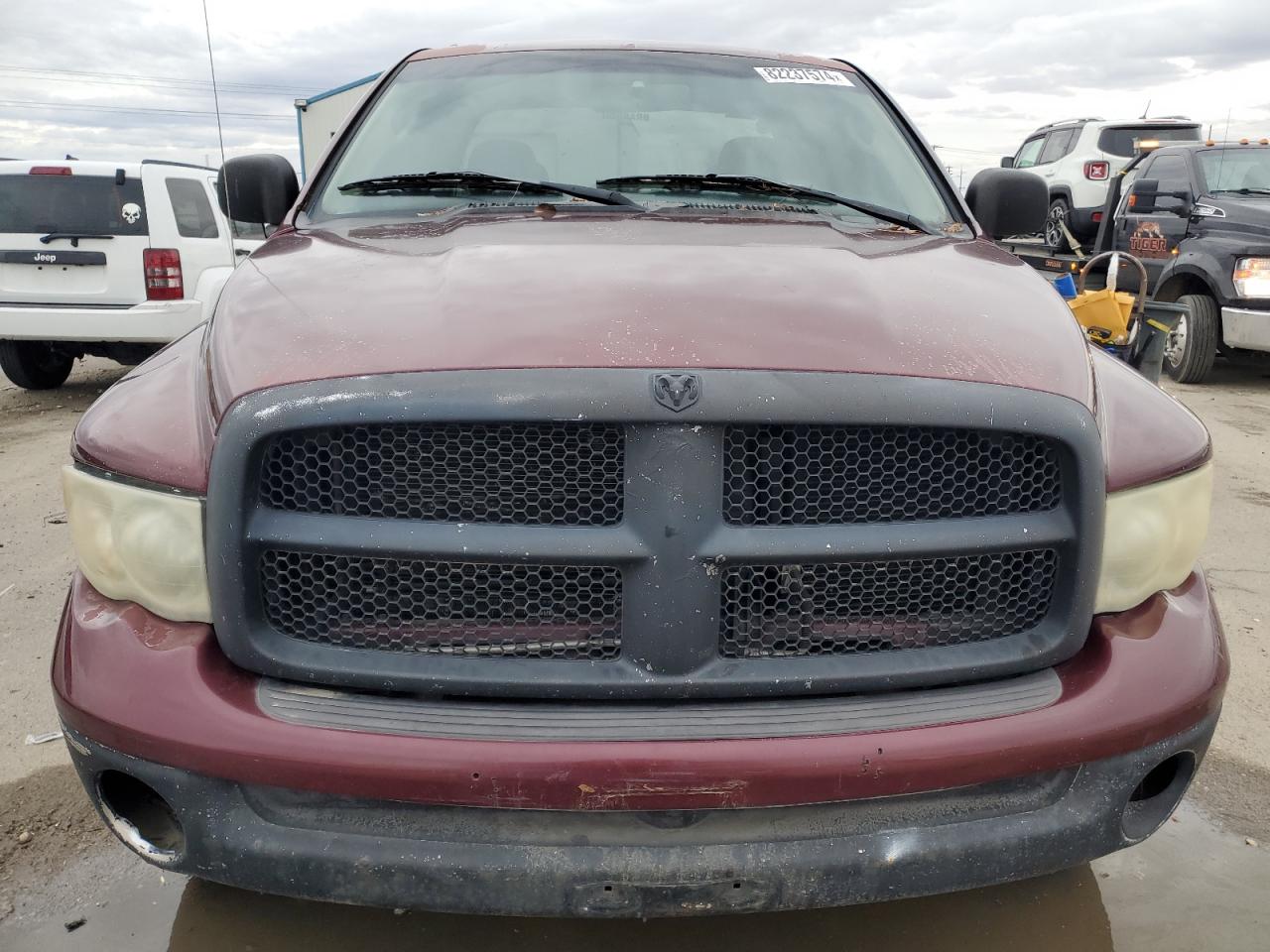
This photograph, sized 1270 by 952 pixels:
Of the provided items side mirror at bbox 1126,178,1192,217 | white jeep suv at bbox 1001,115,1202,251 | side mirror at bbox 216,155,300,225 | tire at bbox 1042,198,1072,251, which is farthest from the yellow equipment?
white jeep suv at bbox 1001,115,1202,251

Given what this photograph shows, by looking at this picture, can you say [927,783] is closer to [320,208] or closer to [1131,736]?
[1131,736]

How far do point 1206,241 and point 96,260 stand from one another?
355 inches

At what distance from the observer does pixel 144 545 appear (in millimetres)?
1709

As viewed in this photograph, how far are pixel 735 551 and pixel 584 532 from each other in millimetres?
231

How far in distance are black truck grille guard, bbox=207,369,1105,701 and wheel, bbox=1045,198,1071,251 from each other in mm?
12252

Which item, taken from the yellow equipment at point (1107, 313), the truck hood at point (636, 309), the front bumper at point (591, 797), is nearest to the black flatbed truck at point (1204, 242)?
the yellow equipment at point (1107, 313)

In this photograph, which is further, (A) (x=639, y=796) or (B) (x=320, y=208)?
(B) (x=320, y=208)

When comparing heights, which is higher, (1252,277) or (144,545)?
(144,545)

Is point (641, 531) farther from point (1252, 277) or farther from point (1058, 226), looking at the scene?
point (1058, 226)

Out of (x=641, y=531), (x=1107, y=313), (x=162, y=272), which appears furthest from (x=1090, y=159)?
(x=641, y=531)

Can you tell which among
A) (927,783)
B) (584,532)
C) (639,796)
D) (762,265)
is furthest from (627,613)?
(762,265)

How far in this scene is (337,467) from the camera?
65.1 inches

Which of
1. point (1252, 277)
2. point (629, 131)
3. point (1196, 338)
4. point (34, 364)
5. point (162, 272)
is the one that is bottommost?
point (34, 364)

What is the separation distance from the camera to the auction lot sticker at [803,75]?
3186 mm
